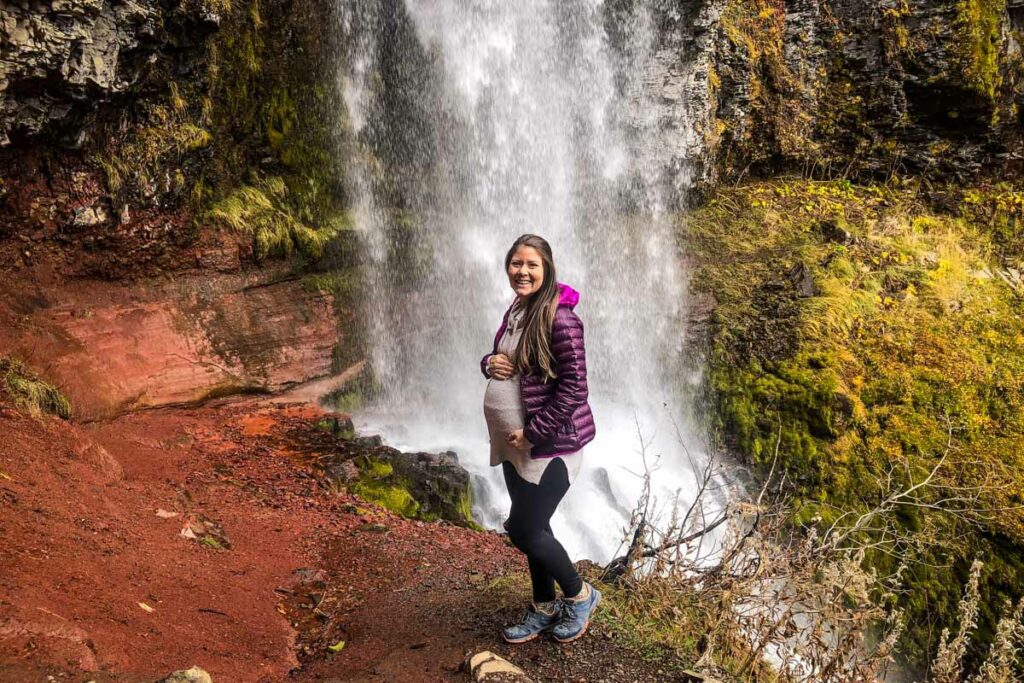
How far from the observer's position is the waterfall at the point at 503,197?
9148 mm

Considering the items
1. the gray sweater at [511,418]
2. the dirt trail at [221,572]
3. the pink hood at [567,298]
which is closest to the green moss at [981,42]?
the dirt trail at [221,572]

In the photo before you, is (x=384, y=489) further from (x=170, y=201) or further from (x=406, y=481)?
(x=170, y=201)

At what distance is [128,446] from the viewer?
19.7 feet

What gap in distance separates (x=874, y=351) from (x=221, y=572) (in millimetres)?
7797

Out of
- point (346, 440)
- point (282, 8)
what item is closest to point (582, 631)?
point (346, 440)

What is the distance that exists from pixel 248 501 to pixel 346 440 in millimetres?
1633

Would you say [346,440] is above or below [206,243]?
below

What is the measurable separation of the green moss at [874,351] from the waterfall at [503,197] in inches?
32.8

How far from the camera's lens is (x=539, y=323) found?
3148 mm

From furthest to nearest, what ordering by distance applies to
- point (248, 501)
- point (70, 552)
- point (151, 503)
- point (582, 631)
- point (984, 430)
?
point (984, 430)
point (248, 501)
point (151, 503)
point (70, 552)
point (582, 631)

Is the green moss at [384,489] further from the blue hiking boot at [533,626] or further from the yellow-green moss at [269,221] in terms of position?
the yellow-green moss at [269,221]

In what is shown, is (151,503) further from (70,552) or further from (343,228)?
(343,228)

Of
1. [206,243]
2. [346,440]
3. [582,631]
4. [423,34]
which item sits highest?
[423,34]

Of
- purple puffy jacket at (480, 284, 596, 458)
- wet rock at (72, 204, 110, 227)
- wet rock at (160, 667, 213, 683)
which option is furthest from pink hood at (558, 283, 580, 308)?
wet rock at (72, 204, 110, 227)
